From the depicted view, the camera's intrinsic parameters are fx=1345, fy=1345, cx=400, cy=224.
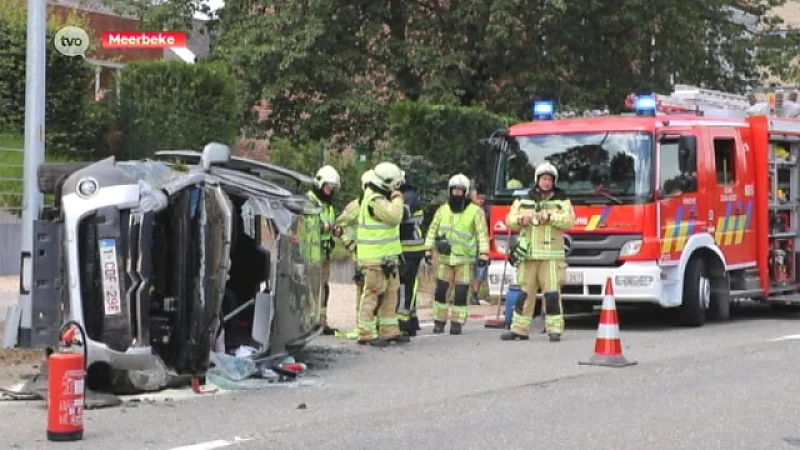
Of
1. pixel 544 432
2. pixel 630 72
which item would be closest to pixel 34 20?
pixel 544 432

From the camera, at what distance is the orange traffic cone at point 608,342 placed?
11914 millimetres

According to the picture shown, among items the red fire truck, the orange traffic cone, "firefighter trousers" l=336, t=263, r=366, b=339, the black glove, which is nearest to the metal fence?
"firefighter trousers" l=336, t=263, r=366, b=339

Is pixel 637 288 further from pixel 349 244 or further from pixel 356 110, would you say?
pixel 356 110

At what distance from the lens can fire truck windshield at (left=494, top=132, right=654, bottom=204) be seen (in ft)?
49.8

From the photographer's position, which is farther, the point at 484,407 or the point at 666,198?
the point at 666,198

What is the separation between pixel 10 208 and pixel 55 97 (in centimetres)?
193

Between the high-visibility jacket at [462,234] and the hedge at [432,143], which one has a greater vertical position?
the hedge at [432,143]

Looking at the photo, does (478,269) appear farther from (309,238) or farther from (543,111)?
(309,238)

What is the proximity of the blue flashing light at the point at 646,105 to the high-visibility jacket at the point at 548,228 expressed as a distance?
233 cm

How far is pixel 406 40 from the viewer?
27.0 metres

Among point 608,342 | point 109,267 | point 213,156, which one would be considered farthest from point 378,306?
point 109,267

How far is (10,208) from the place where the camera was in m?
19.3

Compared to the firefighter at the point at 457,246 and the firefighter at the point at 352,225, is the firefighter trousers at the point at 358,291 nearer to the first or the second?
the firefighter at the point at 352,225

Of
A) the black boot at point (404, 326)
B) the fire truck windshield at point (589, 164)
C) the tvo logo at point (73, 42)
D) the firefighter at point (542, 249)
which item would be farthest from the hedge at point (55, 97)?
the firefighter at point (542, 249)
